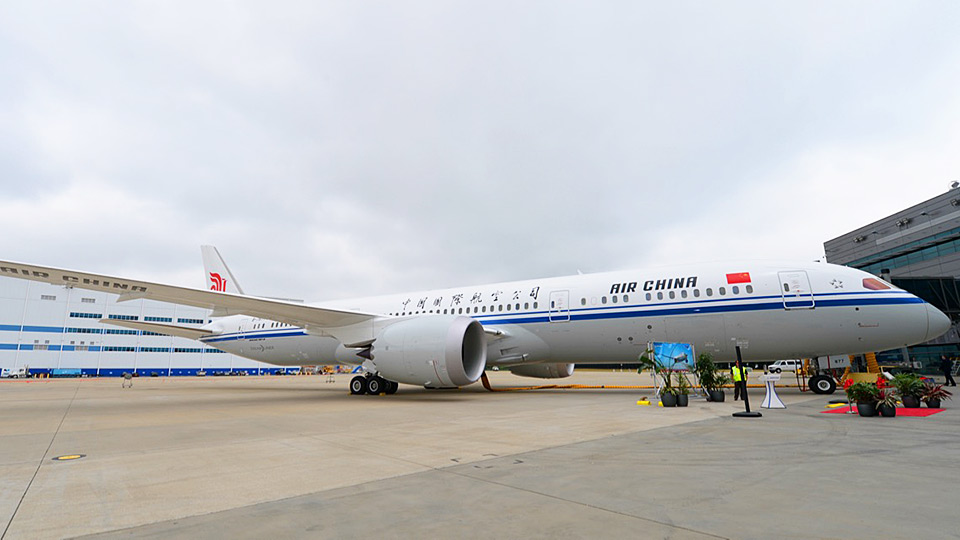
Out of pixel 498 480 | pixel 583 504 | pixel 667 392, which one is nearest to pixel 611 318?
pixel 667 392

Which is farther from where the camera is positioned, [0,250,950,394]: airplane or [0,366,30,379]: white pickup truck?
[0,366,30,379]: white pickup truck

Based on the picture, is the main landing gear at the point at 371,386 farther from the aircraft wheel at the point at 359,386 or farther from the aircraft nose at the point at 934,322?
the aircraft nose at the point at 934,322

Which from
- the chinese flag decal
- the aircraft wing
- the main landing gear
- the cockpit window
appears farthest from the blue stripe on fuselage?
the aircraft wing

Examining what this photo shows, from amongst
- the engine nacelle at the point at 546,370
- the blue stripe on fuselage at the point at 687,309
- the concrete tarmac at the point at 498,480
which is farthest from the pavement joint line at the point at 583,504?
the engine nacelle at the point at 546,370

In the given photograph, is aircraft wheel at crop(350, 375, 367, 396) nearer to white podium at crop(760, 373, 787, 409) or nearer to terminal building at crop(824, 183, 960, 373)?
white podium at crop(760, 373, 787, 409)

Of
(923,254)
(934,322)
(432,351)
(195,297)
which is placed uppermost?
(923,254)

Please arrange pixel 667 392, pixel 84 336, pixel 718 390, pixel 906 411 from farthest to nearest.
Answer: pixel 84 336, pixel 718 390, pixel 667 392, pixel 906 411

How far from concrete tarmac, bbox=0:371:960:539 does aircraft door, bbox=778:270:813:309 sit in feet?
14.8

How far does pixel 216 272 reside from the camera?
21.4m

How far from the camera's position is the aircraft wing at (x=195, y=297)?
31.8 ft

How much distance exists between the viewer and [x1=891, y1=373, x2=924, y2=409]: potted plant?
28.5 ft

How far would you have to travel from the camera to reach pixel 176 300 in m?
12.2

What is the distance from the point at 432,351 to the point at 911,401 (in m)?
9.90

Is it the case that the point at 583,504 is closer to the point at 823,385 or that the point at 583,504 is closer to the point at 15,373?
the point at 823,385
